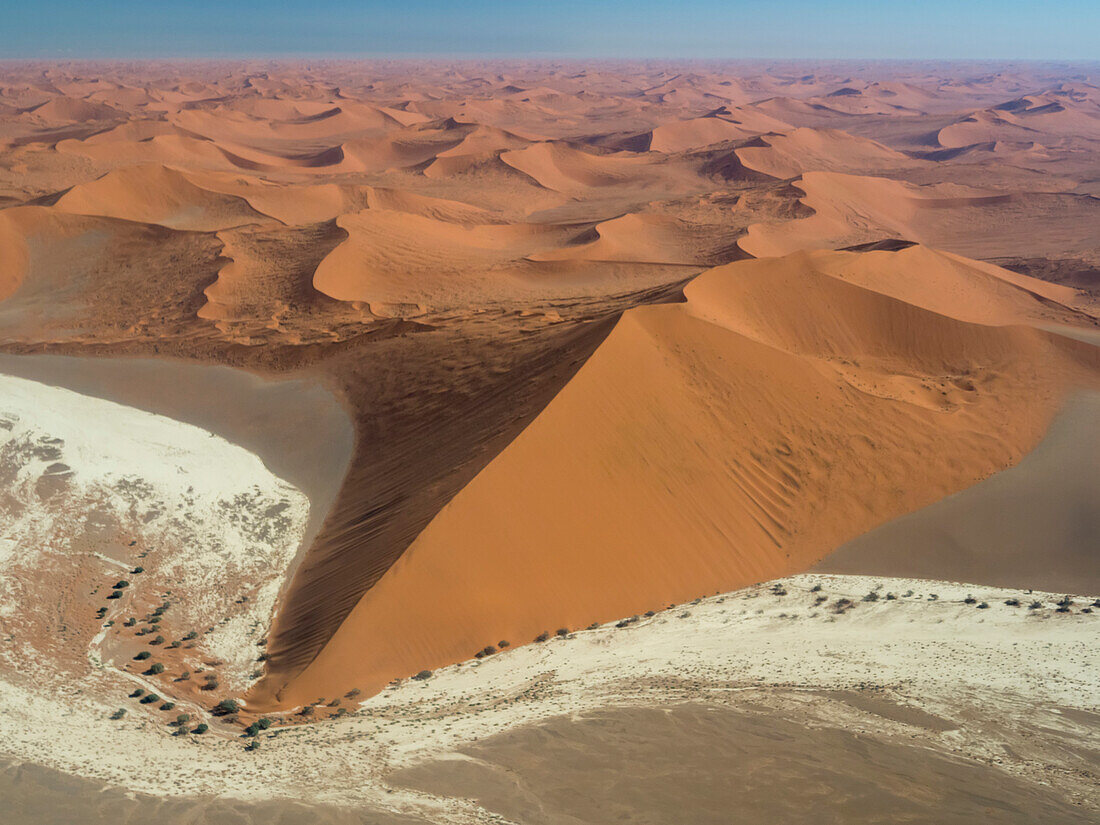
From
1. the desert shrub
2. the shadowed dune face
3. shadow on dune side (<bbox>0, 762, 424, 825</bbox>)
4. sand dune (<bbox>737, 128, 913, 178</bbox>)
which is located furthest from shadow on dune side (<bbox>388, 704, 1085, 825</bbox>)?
sand dune (<bbox>737, 128, 913, 178</bbox>)

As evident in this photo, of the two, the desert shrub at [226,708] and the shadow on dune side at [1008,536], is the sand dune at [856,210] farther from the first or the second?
the desert shrub at [226,708]

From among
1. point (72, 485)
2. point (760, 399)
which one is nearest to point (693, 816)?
point (760, 399)

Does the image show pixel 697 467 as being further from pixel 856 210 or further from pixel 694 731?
pixel 856 210

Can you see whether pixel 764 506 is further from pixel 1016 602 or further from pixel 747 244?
pixel 747 244

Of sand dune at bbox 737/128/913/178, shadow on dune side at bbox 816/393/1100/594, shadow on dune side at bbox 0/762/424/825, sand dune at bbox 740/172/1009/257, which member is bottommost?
shadow on dune side at bbox 816/393/1100/594

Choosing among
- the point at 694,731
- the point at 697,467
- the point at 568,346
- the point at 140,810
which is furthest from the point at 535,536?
the point at 140,810

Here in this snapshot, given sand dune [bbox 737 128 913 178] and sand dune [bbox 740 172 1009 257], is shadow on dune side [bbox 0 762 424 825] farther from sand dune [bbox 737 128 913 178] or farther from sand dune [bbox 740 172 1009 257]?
sand dune [bbox 737 128 913 178]
